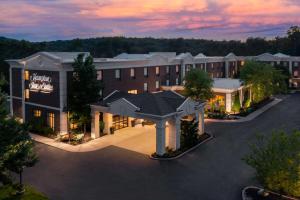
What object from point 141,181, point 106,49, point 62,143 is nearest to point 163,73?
point 62,143

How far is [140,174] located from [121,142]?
9.33m

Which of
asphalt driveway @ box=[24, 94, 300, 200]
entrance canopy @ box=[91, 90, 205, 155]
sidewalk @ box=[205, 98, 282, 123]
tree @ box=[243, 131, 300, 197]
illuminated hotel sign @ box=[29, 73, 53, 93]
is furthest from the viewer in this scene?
sidewalk @ box=[205, 98, 282, 123]

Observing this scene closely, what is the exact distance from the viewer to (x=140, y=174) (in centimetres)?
2555

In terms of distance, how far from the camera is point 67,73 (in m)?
36.5

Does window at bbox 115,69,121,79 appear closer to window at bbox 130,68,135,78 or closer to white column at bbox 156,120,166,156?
window at bbox 130,68,135,78

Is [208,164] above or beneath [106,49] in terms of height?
beneath

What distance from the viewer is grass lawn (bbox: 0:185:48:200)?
20.8 m

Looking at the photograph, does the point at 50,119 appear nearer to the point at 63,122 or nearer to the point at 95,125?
the point at 63,122

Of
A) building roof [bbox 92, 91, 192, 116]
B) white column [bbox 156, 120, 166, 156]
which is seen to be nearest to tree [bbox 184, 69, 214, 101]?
building roof [bbox 92, 91, 192, 116]

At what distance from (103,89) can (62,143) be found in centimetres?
849

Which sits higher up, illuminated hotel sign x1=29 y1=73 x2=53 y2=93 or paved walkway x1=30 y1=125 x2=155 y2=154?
illuminated hotel sign x1=29 y1=73 x2=53 y2=93

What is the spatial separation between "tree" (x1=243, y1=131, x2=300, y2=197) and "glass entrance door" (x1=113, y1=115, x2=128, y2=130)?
21465 mm

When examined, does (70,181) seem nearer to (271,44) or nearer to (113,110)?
(113,110)

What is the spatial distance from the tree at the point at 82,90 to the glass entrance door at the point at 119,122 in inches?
151
